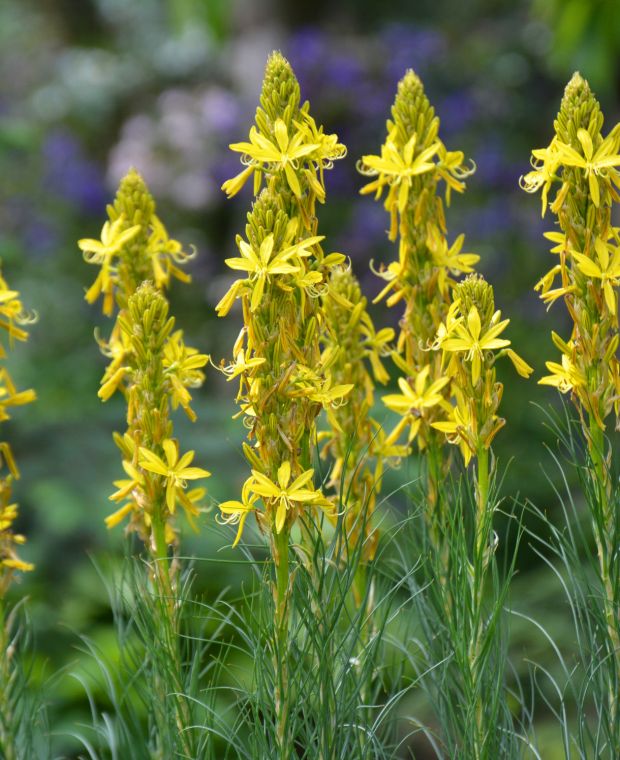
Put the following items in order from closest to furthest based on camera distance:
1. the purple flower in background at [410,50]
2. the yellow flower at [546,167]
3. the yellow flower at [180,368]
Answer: the yellow flower at [546,167] < the yellow flower at [180,368] < the purple flower in background at [410,50]

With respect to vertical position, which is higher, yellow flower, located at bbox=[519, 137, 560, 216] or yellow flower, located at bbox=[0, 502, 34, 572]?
yellow flower, located at bbox=[519, 137, 560, 216]

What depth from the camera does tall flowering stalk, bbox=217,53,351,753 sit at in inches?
57.0

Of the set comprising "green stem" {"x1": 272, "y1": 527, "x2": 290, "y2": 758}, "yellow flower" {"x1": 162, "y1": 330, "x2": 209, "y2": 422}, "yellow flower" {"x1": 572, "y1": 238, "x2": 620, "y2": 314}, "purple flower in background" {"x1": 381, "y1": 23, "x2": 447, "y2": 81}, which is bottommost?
"green stem" {"x1": 272, "y1": 527, "x2": 290, "y2": 758}

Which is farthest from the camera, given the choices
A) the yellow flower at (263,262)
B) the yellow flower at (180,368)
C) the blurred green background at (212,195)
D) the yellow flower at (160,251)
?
the blurred green background at (212,195)

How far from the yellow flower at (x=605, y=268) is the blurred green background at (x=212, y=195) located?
2518 mm

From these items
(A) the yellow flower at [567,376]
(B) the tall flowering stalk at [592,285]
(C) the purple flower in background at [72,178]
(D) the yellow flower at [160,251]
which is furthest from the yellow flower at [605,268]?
(C) the purple flower in background at [72,178]

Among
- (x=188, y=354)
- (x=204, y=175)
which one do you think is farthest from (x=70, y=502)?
(x=204, y=175)

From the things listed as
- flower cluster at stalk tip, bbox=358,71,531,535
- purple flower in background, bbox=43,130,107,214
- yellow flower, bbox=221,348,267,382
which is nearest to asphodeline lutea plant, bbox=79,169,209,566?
yellow flower, bbox=221,348,267,382

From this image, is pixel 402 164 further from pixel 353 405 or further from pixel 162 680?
pixel 162 680

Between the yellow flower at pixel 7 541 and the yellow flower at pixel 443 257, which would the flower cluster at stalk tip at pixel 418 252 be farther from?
the yellow flower at pixel 7 541

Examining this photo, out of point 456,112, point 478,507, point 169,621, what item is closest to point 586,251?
point 478,507

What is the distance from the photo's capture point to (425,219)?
1783 mm

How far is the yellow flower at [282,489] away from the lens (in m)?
1.44

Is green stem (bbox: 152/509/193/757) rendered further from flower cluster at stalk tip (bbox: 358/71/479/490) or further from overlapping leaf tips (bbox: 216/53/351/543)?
flower cluster at stalk tip (bbox: 358/71/479/490)
